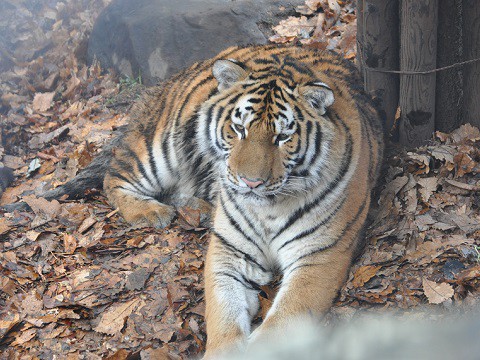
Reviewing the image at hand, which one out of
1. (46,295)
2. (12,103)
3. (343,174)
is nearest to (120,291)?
(46,295)

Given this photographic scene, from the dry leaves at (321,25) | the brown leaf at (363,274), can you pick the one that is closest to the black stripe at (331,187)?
the brown leaf at (363,274)

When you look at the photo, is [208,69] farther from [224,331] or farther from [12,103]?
[12,103]

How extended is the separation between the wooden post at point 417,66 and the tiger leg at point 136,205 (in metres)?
1.95

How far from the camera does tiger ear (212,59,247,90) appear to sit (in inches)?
135

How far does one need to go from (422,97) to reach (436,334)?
393 cm

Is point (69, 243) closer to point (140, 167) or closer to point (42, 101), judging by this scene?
point (140, 167)

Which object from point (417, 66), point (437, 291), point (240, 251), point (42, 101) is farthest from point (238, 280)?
point (42, 101)

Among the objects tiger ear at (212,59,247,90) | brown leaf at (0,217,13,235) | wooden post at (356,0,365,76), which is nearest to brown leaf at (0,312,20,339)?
brown leaf at (0,217,13,235)

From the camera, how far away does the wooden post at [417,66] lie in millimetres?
3902

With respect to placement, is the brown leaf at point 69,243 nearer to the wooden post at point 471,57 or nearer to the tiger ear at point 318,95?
the tiger ear at point 318,95

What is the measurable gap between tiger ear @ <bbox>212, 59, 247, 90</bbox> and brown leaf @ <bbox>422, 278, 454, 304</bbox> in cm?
163

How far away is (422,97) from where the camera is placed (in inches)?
163

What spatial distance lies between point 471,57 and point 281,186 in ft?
6.03

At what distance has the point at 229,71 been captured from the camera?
3453 millimetres
